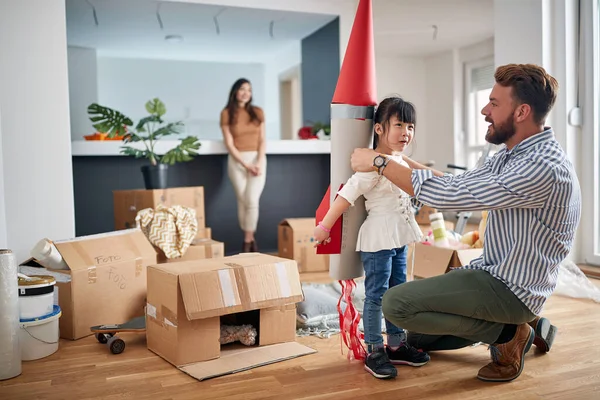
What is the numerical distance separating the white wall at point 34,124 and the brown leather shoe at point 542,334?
9.67 feet

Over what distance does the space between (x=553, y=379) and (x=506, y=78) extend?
105 centimetres

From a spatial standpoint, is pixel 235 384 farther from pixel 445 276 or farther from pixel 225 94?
pixel 225 94

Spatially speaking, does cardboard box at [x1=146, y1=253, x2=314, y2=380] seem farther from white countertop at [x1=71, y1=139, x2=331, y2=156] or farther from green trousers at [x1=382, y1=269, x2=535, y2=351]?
white countertop at [x1=71, y1=139, x2=331, y2=156]

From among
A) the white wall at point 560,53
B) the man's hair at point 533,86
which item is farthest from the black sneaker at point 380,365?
the white wall at point 560,53

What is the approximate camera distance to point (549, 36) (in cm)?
407

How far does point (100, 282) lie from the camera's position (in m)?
2.71

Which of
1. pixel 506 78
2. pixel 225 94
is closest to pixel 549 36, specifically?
pixel 506 78

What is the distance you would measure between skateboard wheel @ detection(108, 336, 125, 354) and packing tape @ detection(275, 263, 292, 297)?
69 cm

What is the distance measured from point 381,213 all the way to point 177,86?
269 inches

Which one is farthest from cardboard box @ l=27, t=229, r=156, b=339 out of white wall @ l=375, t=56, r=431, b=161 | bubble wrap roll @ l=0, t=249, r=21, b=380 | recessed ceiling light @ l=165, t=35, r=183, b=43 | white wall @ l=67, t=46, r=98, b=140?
white wall @ l=375, t=56, r=431, b=161

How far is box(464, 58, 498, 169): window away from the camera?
7.54m

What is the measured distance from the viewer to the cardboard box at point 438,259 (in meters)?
3.29

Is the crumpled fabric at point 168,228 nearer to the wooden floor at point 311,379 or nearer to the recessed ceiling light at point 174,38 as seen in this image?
the wooden floor at point 311,379

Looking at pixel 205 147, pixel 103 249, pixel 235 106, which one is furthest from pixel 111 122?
pixel 103 249
